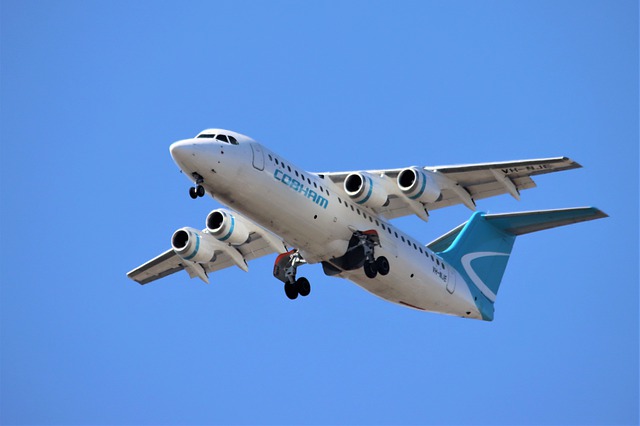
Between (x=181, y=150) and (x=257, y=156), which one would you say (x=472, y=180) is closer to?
(x=257, y=156)

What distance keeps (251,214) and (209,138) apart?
143cm

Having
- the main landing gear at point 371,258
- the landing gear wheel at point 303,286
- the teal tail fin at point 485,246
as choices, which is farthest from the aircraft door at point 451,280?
the landing gear wheel at point 303,286

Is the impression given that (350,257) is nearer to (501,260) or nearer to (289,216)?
(289,216)

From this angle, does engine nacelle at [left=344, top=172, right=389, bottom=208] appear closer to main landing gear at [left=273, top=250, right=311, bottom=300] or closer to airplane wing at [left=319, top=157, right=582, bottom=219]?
airplane wing at [left=319, top=157, right=582, bottom=219]

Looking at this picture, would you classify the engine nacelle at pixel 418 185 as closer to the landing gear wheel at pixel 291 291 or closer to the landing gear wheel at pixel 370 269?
the landing gear wheel at pixel 370 269

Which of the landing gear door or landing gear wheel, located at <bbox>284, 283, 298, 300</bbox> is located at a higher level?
the landing gear door

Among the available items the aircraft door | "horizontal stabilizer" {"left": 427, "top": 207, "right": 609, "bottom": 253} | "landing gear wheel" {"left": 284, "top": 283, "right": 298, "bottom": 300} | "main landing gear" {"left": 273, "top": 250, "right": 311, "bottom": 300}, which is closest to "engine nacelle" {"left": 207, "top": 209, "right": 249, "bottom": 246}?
"main landing gear" {"left": 273, "top": 250, "right": 311, "bottom": 300}

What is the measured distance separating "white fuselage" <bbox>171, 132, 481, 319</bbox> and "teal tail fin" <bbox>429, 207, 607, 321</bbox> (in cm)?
45

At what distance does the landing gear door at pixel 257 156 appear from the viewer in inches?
653

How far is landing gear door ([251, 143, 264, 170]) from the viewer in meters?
16.6

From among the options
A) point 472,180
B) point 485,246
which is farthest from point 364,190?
point 485,246

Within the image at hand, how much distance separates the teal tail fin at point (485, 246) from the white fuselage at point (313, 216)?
1.48ft

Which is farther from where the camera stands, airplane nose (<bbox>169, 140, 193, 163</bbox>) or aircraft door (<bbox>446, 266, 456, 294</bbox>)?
aircraft door (<bbox>446, 266, 456, 294</bbox>)

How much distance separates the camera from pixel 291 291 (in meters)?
19.3
